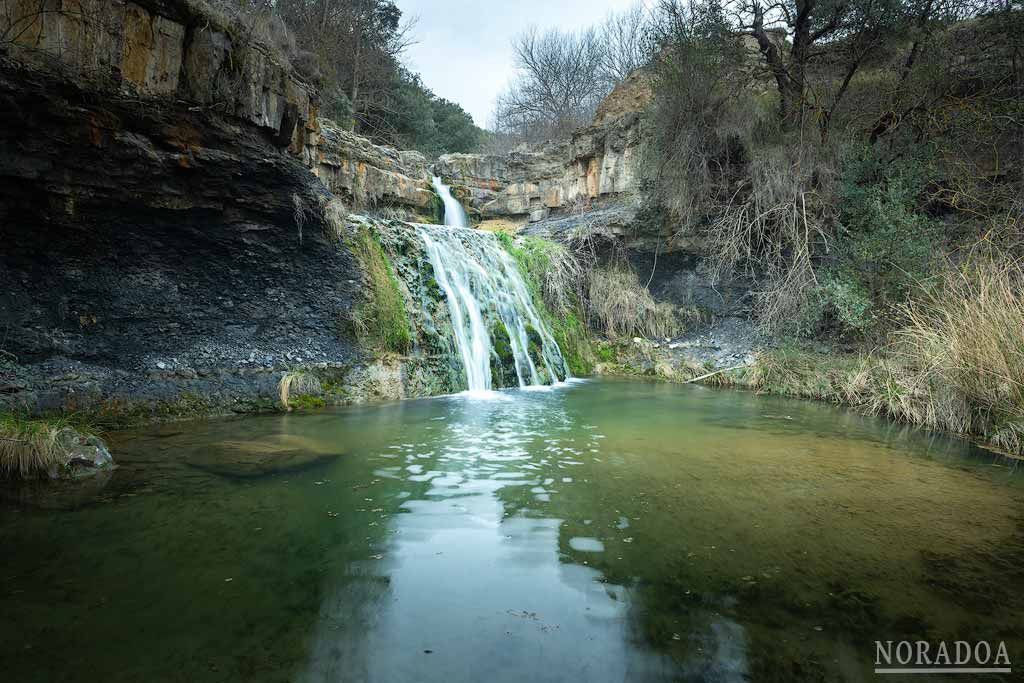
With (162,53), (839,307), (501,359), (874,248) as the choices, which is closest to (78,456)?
(162,53)

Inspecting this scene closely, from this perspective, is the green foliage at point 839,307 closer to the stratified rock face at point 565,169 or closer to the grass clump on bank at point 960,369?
the grass clump on bank at point 960,369

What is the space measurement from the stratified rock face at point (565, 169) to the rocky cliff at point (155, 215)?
26.7 feet

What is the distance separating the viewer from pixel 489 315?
8.52 meters

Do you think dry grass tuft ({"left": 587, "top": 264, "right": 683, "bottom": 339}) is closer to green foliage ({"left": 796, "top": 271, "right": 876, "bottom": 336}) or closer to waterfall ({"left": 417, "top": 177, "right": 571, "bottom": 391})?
waterfall ({"left": 417, "top": 177, "right": 571, "bottom": 391})

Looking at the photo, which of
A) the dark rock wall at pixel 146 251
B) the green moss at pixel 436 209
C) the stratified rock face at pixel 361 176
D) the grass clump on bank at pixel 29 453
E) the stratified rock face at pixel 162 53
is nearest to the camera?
the grass clump on bank at pixel 29 453

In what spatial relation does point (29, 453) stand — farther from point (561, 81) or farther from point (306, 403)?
point (561, 81)

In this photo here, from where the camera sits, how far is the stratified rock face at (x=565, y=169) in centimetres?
1294

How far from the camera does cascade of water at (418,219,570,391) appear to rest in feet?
26.1

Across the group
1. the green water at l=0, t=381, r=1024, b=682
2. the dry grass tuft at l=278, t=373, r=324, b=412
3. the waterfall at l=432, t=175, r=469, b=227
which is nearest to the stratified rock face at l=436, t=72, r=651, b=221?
the waterfall at l=432, t=175, r=469, b=227

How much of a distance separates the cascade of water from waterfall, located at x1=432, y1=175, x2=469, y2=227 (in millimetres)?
3499

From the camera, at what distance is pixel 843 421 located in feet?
19.5

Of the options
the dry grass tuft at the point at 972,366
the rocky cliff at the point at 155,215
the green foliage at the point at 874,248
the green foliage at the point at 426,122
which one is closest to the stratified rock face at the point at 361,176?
the rocky cliff at the point at 155,215

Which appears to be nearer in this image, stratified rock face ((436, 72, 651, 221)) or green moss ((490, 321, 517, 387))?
green moss ((490, 321, 517, 387))

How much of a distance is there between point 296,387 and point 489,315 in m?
3.29
